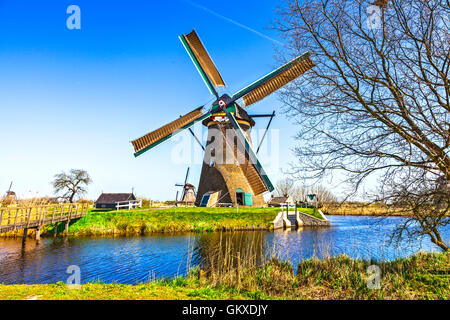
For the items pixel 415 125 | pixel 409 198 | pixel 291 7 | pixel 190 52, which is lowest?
pixel 409 198

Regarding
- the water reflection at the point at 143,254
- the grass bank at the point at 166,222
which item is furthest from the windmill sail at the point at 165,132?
the water reflection at the point at 143,254

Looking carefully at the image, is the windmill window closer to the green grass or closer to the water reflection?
the green grass

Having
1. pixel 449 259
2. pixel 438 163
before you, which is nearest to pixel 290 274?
pixel 449 259

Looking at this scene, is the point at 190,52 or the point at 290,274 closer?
the point at 290,274

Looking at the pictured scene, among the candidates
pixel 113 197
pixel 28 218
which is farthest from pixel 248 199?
pixel 113 197

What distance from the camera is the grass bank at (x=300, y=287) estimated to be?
471 cm

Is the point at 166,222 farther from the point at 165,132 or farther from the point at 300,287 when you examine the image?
the point at 300,287

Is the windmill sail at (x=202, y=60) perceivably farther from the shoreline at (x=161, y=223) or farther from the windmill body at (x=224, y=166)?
the shoreline at (x=161, y=223)

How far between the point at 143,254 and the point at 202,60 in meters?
15.0

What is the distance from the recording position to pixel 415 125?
146 inches

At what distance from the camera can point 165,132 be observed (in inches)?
747

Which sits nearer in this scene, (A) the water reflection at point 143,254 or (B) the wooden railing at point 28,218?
(A) the water reflection at point 143,254
